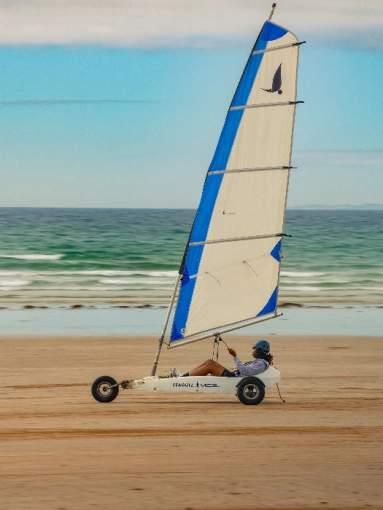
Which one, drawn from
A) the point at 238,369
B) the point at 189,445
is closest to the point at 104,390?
the point at 238,369

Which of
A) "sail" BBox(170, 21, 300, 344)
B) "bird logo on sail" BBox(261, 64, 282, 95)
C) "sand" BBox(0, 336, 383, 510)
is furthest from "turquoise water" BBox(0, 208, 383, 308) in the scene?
"bird logo on sail" BBox(261, 64, 282, 95)

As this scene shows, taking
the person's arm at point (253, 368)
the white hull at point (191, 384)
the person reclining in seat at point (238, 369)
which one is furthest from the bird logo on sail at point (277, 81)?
the white hull at point (191, 384)

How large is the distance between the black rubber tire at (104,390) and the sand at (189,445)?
105mm

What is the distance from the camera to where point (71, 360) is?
16.0 m

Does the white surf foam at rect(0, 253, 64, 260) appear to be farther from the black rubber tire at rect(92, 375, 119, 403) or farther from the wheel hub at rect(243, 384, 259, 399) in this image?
the wheel hub at rect(243, 384, 259, 399)

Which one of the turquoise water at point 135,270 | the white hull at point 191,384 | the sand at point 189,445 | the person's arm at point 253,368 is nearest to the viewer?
the sand at point 189,445

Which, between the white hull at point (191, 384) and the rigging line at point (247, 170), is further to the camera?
the rigging line at point (247, 170)

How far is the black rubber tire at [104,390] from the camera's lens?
1172 centimetres

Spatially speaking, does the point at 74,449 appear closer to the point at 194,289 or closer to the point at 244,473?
the point at 244,473

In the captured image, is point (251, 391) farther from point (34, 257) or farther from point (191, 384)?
point (34, 257)

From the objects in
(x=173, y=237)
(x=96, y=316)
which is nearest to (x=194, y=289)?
(x=96, y=316)

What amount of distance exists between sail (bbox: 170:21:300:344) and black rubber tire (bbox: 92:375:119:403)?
36.6 inches

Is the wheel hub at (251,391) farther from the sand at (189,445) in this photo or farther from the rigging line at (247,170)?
the rigging line at (247,170)

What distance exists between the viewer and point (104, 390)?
1181 cm
